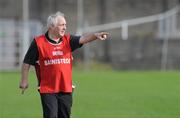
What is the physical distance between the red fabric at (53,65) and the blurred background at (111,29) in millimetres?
26507

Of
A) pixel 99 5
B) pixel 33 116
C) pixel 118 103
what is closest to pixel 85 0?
pixel 99 5

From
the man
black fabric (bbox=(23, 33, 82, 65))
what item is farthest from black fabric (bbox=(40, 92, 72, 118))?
black fabric (bbox=(23, 33, 82, 65))

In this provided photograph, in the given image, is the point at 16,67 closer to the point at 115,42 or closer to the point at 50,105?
the point at 115,42

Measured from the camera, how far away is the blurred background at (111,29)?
37156 mm

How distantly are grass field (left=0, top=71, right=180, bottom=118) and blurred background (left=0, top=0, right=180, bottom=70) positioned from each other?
11.3 meters

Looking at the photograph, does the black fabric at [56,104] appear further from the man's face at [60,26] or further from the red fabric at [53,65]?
the man's face at [60,26]

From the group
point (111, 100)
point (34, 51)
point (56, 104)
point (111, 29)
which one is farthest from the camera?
point (111, 29)

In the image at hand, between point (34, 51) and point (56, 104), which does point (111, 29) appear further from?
point (56, 104)

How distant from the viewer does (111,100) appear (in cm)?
1764

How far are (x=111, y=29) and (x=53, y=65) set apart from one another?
30285mm

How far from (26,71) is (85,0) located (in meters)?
30.8

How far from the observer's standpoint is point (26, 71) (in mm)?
9406

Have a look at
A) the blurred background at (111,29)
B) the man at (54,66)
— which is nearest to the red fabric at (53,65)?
the man at (54,66)

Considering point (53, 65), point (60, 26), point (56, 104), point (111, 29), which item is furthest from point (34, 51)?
point (111, 29)
